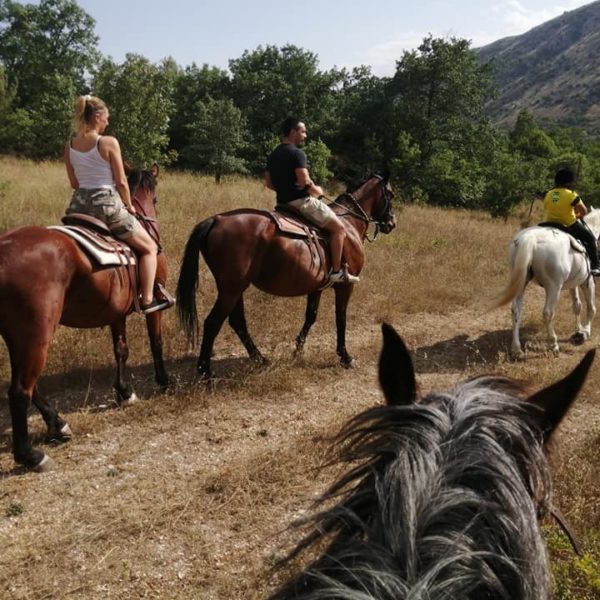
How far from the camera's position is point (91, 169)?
16.1 ft

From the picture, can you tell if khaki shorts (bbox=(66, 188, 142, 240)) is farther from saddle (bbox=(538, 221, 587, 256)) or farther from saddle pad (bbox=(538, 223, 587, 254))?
saddle (bbox=(538, 221, 587, 256))

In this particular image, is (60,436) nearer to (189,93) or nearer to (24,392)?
(24,392)

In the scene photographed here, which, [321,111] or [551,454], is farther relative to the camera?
[321,111]

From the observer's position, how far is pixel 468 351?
7.91m

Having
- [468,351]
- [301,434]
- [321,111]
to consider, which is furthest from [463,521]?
[321,111]

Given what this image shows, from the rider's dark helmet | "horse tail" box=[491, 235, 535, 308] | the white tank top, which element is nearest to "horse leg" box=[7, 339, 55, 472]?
the white tank top

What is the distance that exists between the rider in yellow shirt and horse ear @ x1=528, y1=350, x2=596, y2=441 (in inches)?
281

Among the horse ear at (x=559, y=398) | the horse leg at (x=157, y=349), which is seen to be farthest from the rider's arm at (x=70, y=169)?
the horse ear at (x=559, y=398)

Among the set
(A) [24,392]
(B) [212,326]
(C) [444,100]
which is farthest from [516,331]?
(C) [444,100]

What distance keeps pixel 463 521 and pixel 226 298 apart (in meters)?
5.07

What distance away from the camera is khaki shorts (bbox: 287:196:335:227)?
22.1 feet

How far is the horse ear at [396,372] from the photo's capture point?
1.68 metres

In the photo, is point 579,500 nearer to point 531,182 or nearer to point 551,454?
point 551,454

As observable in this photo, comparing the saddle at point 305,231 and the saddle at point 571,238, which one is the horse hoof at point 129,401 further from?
the saddle at point 571,238
